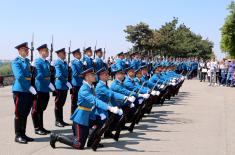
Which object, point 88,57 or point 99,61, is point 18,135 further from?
point 99,61

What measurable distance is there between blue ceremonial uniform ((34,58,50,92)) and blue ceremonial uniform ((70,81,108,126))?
5.43 ft

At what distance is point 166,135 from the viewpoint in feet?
29.1

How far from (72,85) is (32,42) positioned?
4.61ft

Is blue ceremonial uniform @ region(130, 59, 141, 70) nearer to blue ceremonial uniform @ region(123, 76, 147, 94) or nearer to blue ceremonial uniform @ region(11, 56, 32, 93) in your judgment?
blue ceremonial uniform @ region(123, 76, 147, 94)

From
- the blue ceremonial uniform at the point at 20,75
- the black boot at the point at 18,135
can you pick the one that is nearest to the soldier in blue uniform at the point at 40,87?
the blue ceremonial uniform at the point at 20,75

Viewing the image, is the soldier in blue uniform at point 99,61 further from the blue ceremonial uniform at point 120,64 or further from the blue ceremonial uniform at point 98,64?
the blue ceremonial uniform at point 120,64

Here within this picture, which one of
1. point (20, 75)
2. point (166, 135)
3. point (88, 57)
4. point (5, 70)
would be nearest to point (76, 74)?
point (88, 57)

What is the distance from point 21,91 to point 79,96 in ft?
4.06

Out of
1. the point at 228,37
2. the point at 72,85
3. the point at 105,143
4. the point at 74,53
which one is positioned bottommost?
the point at 105,143

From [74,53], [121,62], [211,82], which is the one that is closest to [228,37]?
[211,82]

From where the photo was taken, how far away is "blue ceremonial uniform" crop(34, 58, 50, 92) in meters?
8.62

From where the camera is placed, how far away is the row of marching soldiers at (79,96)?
284 inches

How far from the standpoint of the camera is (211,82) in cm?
2512

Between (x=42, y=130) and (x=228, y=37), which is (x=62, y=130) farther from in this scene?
(x=228, y=37)
